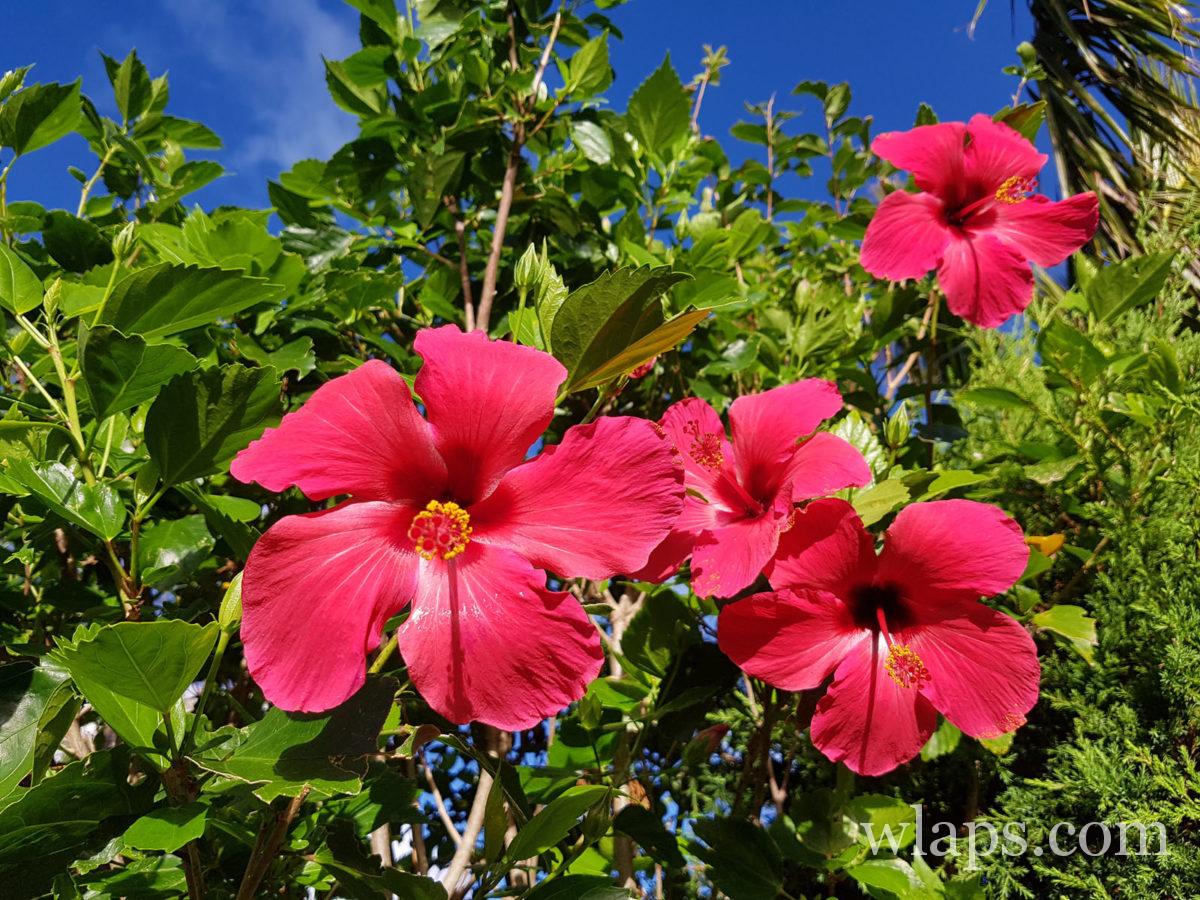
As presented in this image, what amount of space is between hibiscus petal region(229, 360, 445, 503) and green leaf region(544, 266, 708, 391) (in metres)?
0.18

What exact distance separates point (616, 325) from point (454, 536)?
0.91 ft

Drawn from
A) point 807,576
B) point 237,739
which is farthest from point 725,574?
point 237,739

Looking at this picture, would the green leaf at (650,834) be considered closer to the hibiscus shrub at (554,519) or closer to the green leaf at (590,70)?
the hibiscus shrub at (554,519)

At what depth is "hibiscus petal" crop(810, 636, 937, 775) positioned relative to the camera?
1.09 meters

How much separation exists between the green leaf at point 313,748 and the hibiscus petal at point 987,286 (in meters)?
1.22

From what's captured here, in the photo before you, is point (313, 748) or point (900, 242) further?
point (900, 242)

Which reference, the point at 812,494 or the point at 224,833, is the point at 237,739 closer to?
the point at 224,833

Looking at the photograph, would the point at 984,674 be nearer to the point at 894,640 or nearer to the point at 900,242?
the point at 894,640

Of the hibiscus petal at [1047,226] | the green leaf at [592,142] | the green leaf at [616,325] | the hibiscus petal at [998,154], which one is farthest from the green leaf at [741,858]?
the green leaf at [592,142]

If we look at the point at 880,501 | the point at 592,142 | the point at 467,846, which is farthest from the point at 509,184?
the point at 467,846

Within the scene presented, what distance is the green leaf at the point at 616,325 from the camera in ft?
2.60

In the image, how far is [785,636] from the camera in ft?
3.59

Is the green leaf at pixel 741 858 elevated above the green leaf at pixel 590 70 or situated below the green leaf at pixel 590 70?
below

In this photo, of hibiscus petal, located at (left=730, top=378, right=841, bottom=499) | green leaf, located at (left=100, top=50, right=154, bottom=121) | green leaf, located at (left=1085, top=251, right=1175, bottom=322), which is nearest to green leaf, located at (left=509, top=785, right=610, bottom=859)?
hibiscus petal, located at (left=730, top=378, right=841, bottom=499)
